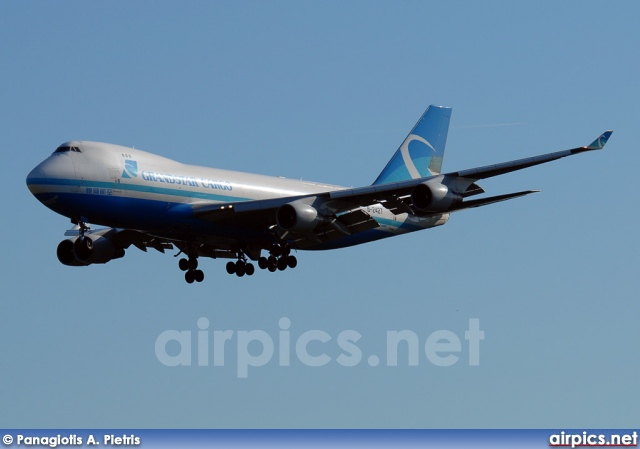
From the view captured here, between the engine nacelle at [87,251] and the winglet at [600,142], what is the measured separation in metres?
24.6

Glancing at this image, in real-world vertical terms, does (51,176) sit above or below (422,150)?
below

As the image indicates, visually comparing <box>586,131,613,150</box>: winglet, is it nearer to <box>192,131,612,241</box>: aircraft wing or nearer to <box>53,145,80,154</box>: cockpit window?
<box>192,131,612,241</box>: aircraft wing

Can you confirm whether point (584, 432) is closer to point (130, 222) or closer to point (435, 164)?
point (130, 222)

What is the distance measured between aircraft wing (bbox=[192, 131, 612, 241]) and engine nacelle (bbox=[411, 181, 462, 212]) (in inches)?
9.8

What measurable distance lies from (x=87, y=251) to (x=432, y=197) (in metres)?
17.5

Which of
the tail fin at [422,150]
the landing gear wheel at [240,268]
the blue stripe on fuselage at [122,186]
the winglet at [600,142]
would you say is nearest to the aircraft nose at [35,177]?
the blue stripe on fuselage at [122,186]

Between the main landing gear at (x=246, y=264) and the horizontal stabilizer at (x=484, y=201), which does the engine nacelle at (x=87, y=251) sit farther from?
the horizontal stabilizer at (x=484, y=201)

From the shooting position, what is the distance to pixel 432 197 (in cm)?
5775

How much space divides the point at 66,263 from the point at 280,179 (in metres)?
12.1

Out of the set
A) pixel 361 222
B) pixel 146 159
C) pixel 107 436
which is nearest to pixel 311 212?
pixel 361 222

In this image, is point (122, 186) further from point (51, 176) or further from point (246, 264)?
point (246, 264)

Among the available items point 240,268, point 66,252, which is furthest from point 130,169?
point 240,268

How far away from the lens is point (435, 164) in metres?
77.1

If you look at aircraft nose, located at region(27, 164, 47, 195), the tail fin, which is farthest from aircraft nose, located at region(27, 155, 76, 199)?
the tail fin
